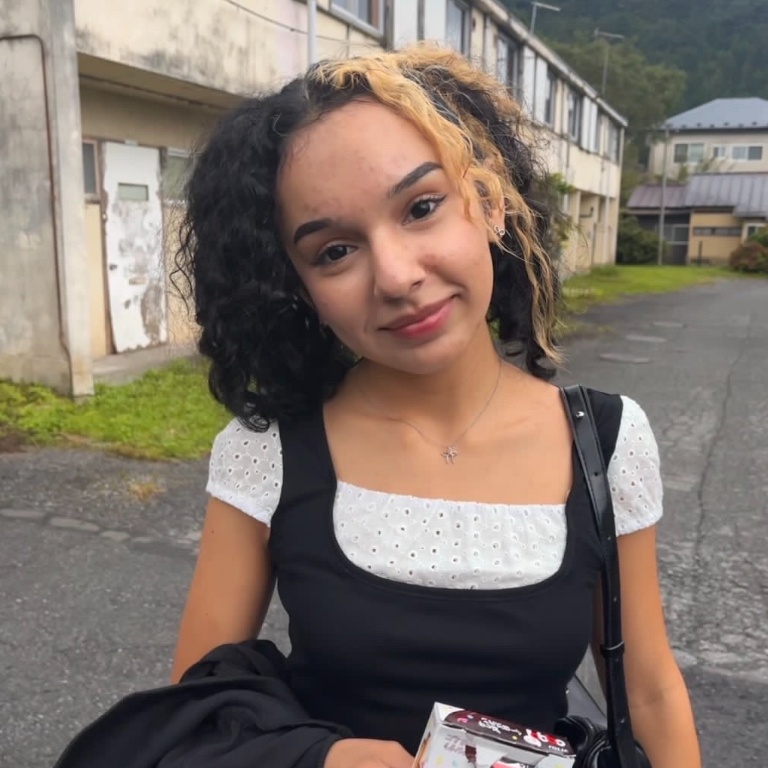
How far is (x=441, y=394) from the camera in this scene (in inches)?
55.9

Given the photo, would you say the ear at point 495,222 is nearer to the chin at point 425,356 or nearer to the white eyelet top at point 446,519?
the chin at point 425,356

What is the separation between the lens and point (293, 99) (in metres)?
1.29

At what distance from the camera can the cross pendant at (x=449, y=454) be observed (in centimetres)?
138

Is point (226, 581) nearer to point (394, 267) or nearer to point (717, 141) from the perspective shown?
point (394, 267)

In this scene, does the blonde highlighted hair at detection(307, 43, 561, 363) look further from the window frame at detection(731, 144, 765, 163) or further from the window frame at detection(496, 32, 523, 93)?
the window frame at detection(731, 144, 765, 163)

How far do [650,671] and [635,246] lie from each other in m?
36.9

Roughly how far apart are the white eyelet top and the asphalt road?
71.0 inches

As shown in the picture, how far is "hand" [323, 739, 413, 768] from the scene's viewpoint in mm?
1117

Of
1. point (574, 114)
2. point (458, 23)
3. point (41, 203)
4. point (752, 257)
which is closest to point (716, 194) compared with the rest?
point (752, 257)

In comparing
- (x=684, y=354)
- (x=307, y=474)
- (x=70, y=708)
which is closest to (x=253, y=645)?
(x=307, y=474)

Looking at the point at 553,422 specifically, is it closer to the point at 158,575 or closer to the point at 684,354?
the point at 158,575

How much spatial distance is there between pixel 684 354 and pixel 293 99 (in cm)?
1107

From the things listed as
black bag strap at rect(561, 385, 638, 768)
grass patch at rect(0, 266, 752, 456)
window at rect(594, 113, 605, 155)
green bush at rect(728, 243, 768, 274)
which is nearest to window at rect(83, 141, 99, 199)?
grass patch at rect(0, 266, 752, 456)

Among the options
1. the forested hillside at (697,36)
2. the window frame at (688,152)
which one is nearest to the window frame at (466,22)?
the window frame at (688,152)
